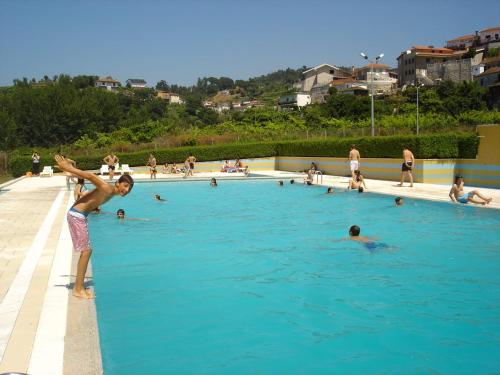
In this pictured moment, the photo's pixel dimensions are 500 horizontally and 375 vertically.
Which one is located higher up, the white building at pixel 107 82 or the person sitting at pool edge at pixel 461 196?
the white building at pixel 107 82

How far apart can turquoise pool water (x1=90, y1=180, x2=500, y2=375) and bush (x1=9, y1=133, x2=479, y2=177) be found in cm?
767

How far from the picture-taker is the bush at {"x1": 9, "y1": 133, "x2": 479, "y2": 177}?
21.2 meters

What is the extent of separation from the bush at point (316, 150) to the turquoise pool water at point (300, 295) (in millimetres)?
7672

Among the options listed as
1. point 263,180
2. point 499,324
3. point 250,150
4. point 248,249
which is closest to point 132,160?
point 250,150

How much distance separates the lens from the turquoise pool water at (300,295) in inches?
203

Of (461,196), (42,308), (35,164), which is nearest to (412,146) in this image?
(461,196)

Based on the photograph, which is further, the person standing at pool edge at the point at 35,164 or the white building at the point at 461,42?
the white building at the point at 461,42

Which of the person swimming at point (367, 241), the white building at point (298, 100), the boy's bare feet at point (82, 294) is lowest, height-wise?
the person swimming at point (367, 241)

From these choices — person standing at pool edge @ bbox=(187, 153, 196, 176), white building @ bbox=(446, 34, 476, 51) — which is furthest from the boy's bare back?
white building @ bbox=(446, 34, 476, 51)

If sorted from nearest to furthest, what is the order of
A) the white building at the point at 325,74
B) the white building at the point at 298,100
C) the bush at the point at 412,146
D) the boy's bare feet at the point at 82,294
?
the boy's bare feet at the point at 82,294 → the bush at the point at 412,146 → the white building at the point at 298,100 → the white building at the point at 325,74

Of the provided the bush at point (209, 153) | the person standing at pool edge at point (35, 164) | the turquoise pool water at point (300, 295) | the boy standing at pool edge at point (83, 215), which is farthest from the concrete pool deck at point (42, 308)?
the bush at point (209, 153)

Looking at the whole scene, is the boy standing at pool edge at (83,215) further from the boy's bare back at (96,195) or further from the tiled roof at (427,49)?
the tiled roof at (427,49)

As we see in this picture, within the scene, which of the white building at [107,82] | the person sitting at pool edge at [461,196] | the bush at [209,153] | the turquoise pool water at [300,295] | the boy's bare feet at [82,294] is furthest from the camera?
→ the white building at [107,82]

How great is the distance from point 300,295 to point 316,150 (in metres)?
23.9
